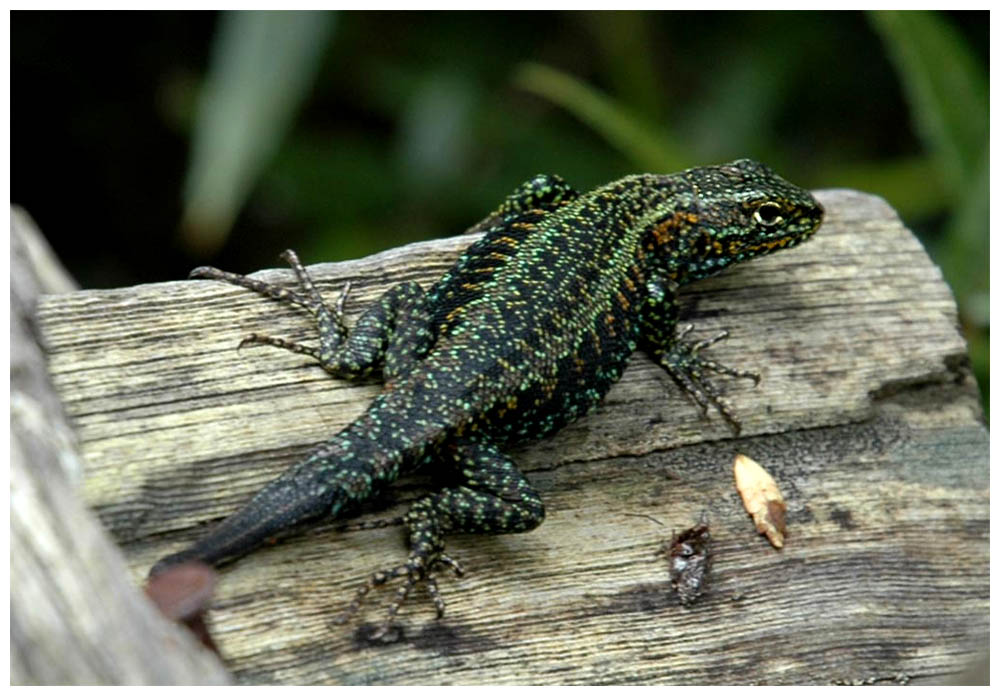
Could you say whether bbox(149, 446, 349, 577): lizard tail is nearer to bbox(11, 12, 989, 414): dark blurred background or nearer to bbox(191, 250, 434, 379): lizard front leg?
bbox(191, 250, 434, 379): lizard front leg

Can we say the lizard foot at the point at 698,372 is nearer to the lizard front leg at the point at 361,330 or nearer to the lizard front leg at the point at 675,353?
the lizard front leg at the point at 675,353

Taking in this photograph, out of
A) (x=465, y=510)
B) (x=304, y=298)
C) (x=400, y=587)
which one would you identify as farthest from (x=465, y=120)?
(x=400, y=587)

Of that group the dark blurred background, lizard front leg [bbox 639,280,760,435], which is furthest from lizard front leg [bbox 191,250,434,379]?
the dark blurred background

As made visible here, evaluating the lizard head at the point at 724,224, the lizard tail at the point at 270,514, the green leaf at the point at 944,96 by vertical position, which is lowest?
the lizard tail at the point at 270,514

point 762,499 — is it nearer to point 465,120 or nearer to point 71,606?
point 71,606

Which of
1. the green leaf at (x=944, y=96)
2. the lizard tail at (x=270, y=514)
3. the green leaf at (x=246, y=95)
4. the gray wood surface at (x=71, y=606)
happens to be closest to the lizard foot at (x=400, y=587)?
the lizard tail at (x=270, y=514)
